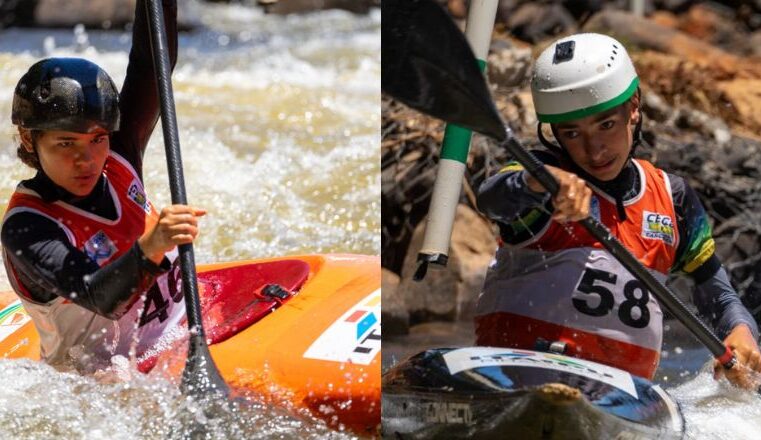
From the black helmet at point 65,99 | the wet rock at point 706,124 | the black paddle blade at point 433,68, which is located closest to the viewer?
the black paddle blade at point 433,68

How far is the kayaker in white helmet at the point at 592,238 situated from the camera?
4.94 ft

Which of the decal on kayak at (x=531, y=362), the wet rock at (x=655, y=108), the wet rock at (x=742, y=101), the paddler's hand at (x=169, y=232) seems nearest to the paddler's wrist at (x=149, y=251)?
the paddler's hand at (x=169, y=232)

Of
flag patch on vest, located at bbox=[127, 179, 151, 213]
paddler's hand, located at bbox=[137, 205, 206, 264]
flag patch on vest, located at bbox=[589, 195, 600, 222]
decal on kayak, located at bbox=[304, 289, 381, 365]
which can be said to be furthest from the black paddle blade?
flag patch on vest, located at bbox=[127, 179, 151, 213]

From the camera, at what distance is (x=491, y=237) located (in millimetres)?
1646

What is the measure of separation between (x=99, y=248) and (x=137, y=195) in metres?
0.15

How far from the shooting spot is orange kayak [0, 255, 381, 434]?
1998 mm

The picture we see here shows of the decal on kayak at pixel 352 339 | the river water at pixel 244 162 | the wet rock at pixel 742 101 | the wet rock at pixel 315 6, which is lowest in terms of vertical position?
the wet rock at pixel 315 6

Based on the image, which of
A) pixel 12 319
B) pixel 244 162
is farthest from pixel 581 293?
pixel 244 162

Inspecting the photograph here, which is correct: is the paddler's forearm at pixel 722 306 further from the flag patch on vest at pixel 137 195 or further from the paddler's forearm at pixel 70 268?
the flag patch on vest at pixel 137 195

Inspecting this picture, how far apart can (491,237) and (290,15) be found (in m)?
7.86

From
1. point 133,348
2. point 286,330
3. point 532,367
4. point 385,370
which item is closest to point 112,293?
point 133,348

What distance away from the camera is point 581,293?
163cm

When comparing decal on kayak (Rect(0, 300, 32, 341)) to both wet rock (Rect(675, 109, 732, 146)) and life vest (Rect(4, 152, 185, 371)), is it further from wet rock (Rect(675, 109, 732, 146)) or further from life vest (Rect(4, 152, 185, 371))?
wet rock (Rect(675, 109, 732, 146))

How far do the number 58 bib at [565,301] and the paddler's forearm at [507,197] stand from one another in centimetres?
10
